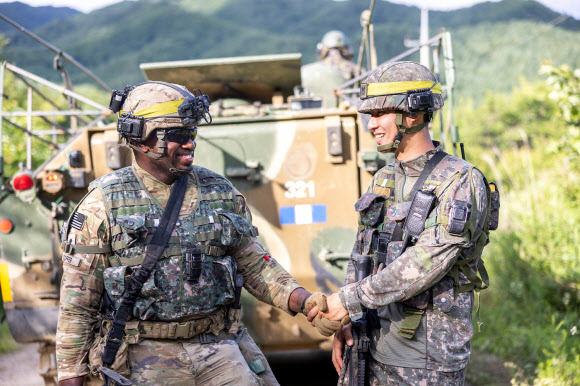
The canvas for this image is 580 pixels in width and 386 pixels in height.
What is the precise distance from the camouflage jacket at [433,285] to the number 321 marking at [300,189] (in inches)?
54.9

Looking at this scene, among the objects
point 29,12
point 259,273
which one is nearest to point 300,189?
point 259,273

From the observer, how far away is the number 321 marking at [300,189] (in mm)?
4367

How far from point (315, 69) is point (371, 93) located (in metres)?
4.57

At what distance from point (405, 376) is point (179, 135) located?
4.92ft

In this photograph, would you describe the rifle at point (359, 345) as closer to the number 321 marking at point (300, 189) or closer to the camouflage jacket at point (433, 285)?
the camouflage jacket at point (433, 285)

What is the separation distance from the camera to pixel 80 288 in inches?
110

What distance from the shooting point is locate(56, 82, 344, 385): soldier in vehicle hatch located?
277cm

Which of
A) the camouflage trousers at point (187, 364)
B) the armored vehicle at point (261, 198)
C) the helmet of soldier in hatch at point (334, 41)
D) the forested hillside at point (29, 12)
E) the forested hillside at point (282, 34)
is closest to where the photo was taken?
the camouflage trousers at point (187, 364)

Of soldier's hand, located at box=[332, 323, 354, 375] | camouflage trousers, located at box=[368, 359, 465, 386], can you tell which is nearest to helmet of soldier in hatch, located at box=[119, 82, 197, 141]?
soldier's hand, located at box=[332, 323, 354, 375]

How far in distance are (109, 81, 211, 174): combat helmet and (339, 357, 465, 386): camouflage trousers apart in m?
1.30

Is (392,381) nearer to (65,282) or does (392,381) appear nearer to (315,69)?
(65,282)

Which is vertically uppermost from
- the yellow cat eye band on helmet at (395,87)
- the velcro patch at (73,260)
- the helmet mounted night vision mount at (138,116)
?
the yellow cat eye band on helmet at (395,87)

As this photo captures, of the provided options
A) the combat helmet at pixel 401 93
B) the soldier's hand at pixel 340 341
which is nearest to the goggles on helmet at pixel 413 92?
the combat helmet at pixel 401 93

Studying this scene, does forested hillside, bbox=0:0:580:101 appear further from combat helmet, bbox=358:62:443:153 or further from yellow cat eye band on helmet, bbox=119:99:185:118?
combat helmet, bbox=358:62:443:153
